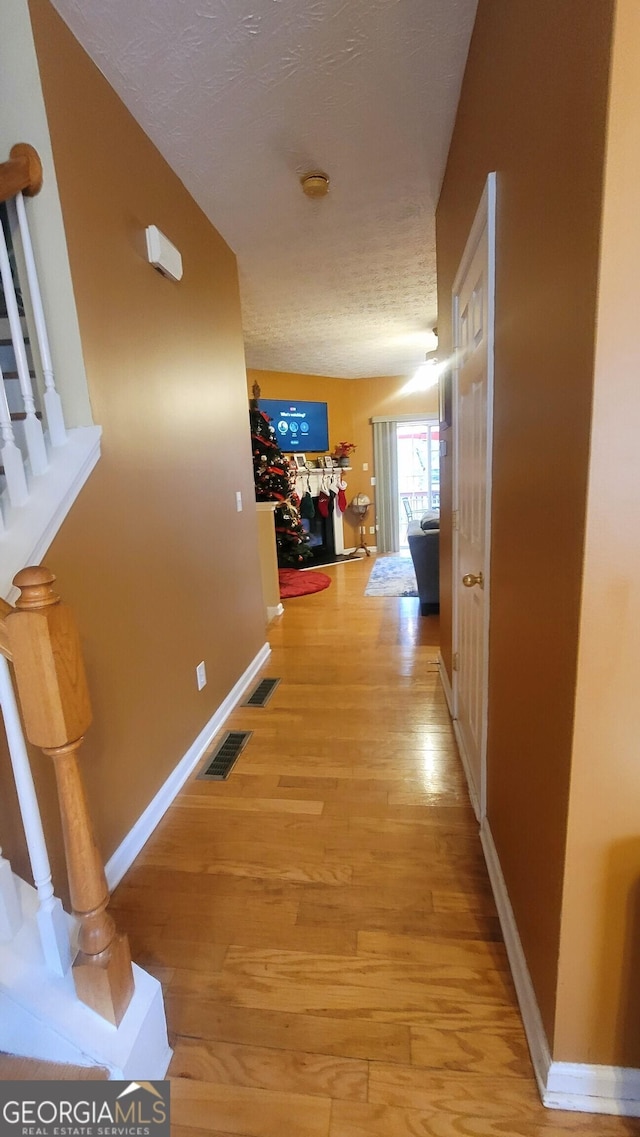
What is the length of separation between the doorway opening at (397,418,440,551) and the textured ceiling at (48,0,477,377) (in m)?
4.10

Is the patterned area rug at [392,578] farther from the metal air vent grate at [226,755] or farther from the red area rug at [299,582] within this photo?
the metal air vent grate at [226,755]

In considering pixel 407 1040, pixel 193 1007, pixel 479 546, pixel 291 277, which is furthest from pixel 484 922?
pixel 291 277

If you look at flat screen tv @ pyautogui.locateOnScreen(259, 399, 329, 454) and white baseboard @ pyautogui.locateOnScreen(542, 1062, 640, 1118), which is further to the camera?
flat screen tv @ pyautogui.locateOnScreen(259, 399, 329, 454)

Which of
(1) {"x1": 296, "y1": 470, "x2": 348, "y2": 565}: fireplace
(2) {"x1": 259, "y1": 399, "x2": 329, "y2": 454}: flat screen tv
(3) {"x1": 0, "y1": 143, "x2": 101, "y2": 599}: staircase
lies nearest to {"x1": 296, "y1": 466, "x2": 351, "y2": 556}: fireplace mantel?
(1) {"x1": 296, "y1": 470, "x2": 348, "y2": 565}: fireplace

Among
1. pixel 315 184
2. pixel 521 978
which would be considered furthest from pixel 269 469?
pixel 521 978

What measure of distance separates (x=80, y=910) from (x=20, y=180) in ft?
5.45

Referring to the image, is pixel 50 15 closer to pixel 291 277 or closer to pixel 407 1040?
pixel 291 277

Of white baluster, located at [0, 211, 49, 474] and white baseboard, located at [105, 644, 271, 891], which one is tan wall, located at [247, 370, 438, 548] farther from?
white baluster, located at [0, 211, 49, 474]

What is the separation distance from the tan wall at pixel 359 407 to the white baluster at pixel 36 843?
619 cm

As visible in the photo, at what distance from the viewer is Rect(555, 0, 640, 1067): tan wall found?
650 mm

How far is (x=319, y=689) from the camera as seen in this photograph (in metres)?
2.78

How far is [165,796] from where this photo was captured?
6.05ft

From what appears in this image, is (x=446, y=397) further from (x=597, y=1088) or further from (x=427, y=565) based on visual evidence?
(x=597, y=1088)

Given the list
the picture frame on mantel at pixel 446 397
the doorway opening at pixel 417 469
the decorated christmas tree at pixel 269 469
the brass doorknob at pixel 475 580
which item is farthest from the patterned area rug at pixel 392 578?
the brass doorknob at pixel 475 580
